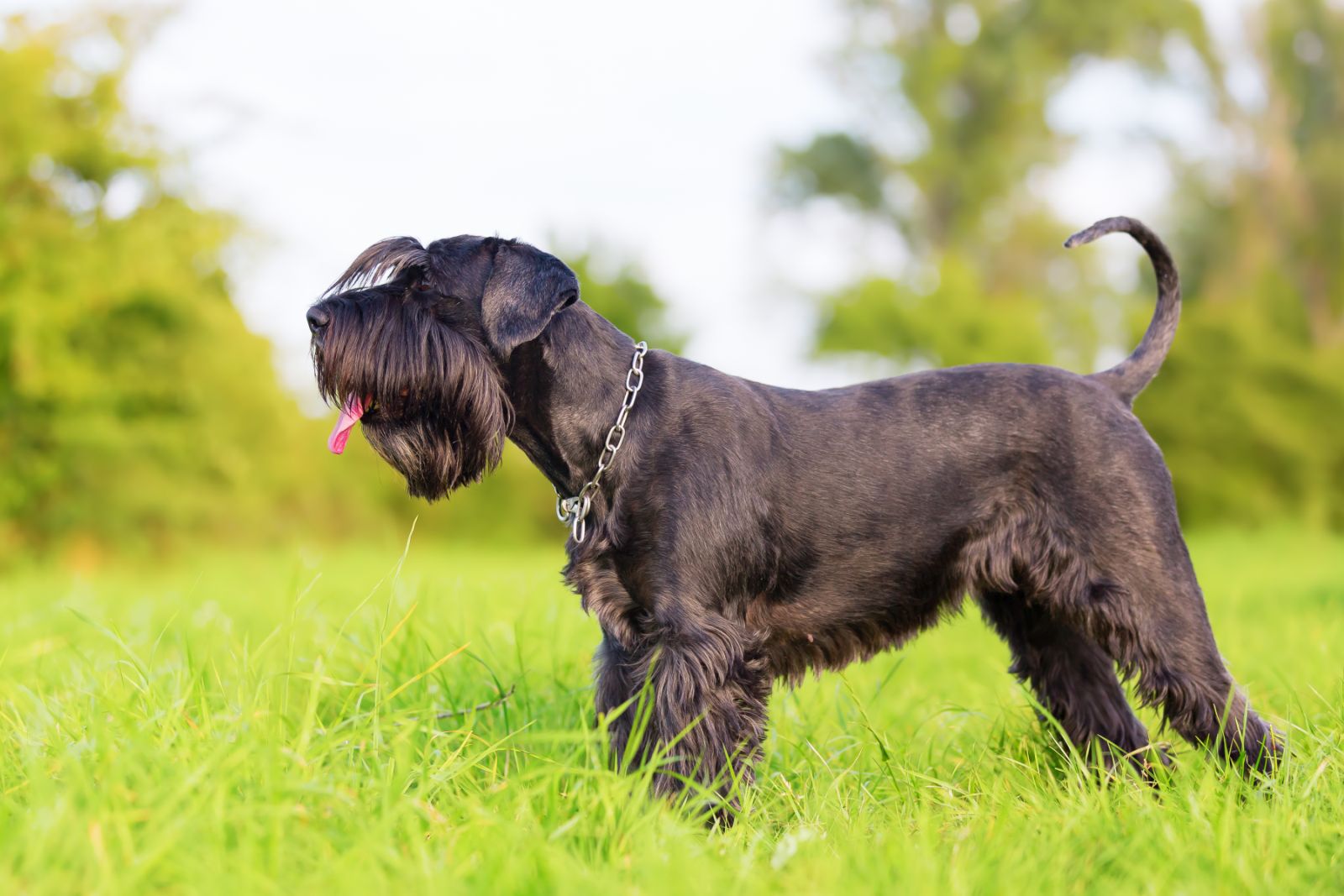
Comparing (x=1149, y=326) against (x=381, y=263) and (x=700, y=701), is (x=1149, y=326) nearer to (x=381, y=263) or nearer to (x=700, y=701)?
(x=700, y=701)

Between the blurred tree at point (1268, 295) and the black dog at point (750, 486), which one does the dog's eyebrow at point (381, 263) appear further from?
the blurred tree at point (1268, 295)

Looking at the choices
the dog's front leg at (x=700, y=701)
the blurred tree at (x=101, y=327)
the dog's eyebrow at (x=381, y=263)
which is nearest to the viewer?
the dog's front leg at (x=700, y=701)

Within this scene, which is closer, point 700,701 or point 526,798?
point 526,798

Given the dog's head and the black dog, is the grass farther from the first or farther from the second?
the dog's head

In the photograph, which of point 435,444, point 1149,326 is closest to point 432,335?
point 435,444

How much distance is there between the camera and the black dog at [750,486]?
3.33m

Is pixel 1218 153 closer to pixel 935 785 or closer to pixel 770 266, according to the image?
pixel 770 266

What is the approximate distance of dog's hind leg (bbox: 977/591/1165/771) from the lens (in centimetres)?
404

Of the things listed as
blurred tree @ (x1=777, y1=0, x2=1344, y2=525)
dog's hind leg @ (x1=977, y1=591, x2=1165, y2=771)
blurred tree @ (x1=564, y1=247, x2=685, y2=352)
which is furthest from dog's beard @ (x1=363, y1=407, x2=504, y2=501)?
blurred tree @ (x1=777, y1=0, x2=1344, y2=525)

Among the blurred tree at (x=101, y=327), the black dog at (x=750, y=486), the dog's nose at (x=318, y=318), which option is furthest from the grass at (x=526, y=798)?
the blurred tree at (x=101, y=327)

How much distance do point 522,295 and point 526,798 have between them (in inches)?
63.0

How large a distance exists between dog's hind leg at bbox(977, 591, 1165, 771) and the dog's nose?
261cm

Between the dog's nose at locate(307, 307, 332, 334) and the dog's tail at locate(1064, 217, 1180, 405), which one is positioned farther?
the dog's tail at locate(1064, 217, 1180, 405)

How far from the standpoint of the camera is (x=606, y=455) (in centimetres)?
340
